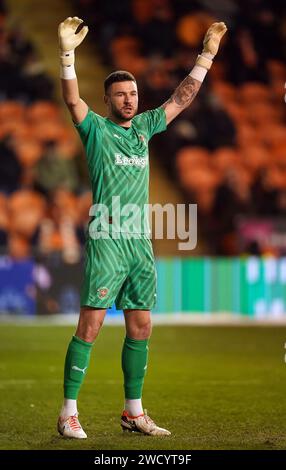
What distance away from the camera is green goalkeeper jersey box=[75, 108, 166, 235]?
21.0 ft

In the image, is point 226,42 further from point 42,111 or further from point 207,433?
point 207,433

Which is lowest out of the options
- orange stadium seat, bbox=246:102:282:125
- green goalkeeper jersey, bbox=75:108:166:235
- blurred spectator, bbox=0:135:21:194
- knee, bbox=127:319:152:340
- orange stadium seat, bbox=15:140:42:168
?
knee, bbox=127:319:152:340

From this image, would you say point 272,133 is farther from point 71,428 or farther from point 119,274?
point 71,428

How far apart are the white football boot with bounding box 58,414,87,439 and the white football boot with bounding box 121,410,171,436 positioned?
14.3 inches

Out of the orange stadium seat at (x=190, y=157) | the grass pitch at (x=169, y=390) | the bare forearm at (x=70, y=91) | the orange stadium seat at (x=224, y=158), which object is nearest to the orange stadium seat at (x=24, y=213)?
the orange stadium seat at (x=190, y=157)

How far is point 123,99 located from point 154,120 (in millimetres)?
373

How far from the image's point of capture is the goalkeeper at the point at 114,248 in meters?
6.34

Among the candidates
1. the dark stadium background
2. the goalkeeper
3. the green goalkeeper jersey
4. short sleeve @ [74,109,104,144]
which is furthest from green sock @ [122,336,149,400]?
the dark stadium background

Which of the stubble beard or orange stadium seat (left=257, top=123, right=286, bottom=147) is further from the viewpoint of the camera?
orange stadium seat (left=257, top=123, right=286, bottom=147)

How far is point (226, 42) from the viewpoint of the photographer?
22.1 m

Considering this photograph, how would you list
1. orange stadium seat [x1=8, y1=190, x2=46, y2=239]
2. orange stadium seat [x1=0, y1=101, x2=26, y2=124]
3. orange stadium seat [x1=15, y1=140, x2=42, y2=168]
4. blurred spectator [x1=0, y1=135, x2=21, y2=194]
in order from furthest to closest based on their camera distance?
1. orange stadium seat [x1=0, y1=101, x2=26, y2=124]
2. orange stadium seat [x1=15, y1=140, x2=42, y2=168]
3. blurred spectator [x1=0, y1=135, x2=21, y2=194]
4. orange stadium seat [x1=8, y1=190, x2=46, y2=239]

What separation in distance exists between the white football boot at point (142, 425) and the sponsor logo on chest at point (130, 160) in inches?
56.5

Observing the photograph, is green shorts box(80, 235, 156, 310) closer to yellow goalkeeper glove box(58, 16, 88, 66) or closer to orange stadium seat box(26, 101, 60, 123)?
yellow goalkeeper glove box(58, 16, 88, 66)

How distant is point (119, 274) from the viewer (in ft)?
21.1
